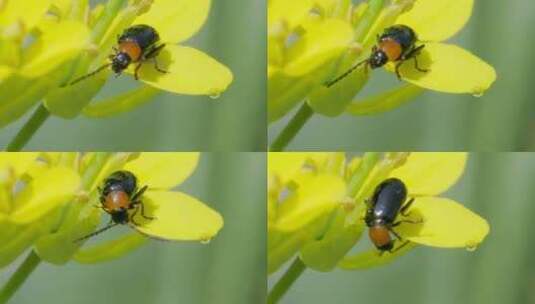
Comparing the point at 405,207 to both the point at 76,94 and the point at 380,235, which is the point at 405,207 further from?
the point at 76,94

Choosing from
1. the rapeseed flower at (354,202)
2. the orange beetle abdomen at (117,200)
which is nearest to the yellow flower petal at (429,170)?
the rapeseed flower at (354,202)

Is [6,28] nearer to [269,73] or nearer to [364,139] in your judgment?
[269,73]

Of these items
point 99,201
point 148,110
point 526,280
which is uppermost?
point 148,110

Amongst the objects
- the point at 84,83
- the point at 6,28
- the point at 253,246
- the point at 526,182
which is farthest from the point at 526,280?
the point at 6,28

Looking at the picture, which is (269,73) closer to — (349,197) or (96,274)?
(349,197)

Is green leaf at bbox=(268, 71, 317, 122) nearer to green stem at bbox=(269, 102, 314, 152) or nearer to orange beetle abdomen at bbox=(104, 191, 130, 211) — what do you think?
green stem at bbox=(269, 102, 314, 152)

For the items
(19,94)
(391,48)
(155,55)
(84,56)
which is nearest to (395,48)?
(391,48)

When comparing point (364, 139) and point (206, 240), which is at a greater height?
point (364, 139)
